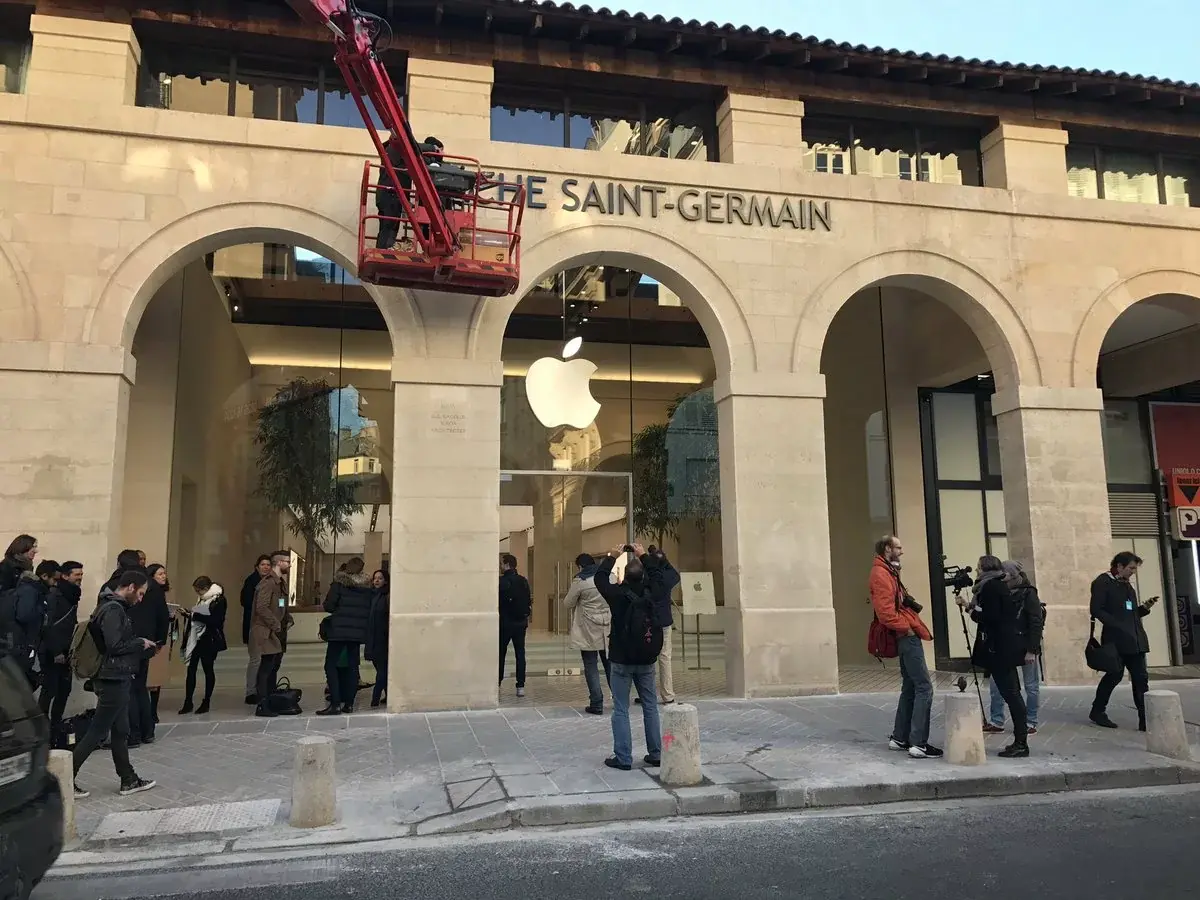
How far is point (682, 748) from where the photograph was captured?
22.2ft

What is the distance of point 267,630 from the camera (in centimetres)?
1021

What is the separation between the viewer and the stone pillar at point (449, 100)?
35.9 ft

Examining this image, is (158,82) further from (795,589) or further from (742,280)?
(795,589)

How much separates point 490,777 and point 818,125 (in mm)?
10160

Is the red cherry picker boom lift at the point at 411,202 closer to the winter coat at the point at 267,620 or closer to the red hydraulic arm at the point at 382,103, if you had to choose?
the red hydraulic arm at the point at 382,103

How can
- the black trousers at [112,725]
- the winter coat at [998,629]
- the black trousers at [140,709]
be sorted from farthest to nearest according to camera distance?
the black trousers at [140,709] → the winter coat at [998,629] → the black trousers at [112,725]

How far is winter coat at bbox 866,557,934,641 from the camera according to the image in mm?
7609

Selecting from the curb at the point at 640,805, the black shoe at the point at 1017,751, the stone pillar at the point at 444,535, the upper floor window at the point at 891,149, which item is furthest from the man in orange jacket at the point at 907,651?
the upper floor window at the point at 891,149

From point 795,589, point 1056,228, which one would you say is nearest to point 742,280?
point 795,589

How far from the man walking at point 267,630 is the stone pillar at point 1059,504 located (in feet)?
32.0

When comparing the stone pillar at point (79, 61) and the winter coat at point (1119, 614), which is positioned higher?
the stone pillar at point (79, 61)

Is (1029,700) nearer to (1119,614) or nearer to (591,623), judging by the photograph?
(1119,614)

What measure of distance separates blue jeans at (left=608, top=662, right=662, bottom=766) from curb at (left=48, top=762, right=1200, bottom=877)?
715 millimetres

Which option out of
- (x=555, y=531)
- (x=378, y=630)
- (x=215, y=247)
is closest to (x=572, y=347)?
(x=555, y=531)
